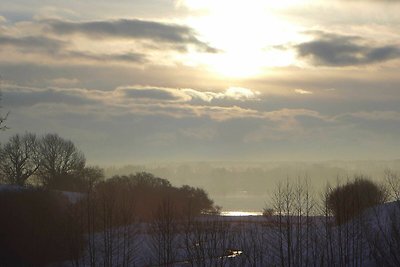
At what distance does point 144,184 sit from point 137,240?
37.3 meters

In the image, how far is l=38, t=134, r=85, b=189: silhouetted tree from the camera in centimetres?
11488

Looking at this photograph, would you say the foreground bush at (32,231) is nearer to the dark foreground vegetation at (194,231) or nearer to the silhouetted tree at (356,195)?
the dark foreground vegetation at (194,231)

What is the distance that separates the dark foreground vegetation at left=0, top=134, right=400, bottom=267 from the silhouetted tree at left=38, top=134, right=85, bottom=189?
2066 cm

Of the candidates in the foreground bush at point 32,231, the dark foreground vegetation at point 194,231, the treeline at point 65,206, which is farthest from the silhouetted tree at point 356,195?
the foreground bush at point 32,231

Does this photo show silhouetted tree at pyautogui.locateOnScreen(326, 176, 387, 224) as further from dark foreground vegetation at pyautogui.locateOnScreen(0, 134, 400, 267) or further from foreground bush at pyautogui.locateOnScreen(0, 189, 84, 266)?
foreground bush at pyautogui.locateOnScreen(0, 189, 84, 266)

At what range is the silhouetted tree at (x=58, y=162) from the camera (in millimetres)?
114875

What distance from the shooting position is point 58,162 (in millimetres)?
120250

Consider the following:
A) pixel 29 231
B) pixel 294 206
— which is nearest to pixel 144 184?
pixel 29 231

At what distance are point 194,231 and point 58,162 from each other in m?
77.3

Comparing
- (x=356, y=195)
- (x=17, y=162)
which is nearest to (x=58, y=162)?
(x=17, y=162)

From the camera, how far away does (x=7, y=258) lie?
61031 millimetres

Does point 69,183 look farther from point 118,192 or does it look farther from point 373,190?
point 373,190

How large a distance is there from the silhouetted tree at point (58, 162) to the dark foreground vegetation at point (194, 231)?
813 inches

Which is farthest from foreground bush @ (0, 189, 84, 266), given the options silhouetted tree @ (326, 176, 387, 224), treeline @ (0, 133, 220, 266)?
silhouetted tree @ (326, 176, 387, 224)
